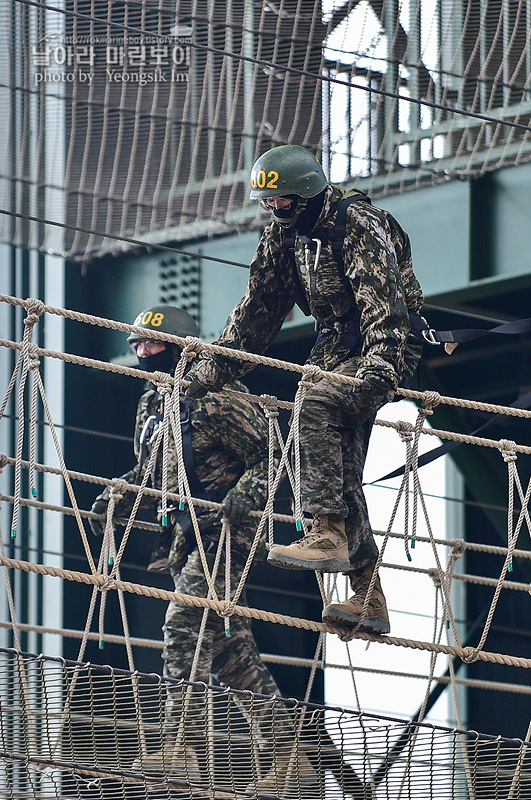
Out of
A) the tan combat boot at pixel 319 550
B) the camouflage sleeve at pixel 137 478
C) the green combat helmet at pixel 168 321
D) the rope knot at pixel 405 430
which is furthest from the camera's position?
the green combat helmet at pixel 168 321

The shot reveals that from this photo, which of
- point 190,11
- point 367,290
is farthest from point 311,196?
point 190,11

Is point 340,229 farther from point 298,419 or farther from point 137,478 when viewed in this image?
point 137,478

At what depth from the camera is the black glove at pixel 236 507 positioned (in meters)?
8.73

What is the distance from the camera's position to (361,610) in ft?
25.4

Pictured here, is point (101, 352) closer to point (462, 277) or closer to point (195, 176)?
point (195, 176)

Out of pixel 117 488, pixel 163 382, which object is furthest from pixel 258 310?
pixel 117 488

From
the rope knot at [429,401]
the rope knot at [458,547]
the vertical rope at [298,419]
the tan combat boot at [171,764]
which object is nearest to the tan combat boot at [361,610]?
the vertical rope at [298,419]

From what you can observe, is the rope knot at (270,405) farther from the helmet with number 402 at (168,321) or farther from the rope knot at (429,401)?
the helmet with number 402 at (168,321)

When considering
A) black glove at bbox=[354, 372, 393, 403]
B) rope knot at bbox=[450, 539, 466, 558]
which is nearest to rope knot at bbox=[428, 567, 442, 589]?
rope knot at bbox=[450, 539, 466, 558]

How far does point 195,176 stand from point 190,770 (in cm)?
491

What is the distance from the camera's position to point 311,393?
7641 millimetres

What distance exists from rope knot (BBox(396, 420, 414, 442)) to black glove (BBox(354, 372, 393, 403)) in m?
0.85

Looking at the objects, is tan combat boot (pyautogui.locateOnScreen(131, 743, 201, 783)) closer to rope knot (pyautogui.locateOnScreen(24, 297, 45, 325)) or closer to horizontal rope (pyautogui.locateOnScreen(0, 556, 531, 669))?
horizontal rope (pyautogui.locateOnScreen(0, 556, 531, 669))

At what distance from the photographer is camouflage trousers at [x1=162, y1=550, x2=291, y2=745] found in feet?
28.7
